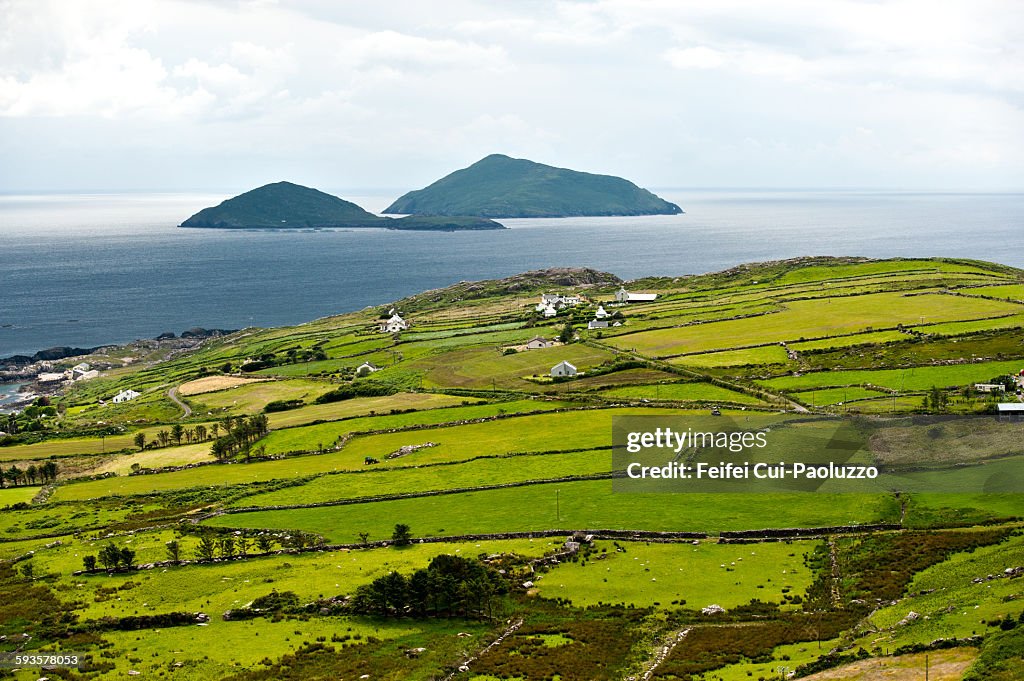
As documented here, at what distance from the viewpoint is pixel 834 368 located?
8081cm

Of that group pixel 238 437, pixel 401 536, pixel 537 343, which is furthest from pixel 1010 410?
pixel 238 437

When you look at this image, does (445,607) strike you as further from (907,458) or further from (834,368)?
(834,368)

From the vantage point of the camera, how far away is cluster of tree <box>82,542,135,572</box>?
139ft

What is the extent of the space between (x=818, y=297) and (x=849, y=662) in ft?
326

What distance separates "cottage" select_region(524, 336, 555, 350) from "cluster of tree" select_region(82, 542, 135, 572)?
A: 67309 millimetres

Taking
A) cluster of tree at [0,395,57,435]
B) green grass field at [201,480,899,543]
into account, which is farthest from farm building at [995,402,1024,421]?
cluster of tree at [0,395,57,435]

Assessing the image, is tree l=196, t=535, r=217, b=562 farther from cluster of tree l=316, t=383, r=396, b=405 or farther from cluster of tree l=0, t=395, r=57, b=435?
cluster of tree l=0, t=395, r=57, b=435

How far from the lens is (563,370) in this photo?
A: 88688mm

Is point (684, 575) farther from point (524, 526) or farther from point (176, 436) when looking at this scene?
point (176, 436)

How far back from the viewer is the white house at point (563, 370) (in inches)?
3469

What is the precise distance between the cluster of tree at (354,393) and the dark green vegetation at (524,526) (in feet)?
1.89

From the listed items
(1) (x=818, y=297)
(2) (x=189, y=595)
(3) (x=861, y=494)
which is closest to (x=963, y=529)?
(3) (x=861, y=494)

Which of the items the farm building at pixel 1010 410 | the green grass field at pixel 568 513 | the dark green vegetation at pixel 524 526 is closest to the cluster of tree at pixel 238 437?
the dark green vegetation at pixel 524 526

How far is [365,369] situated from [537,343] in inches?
877
